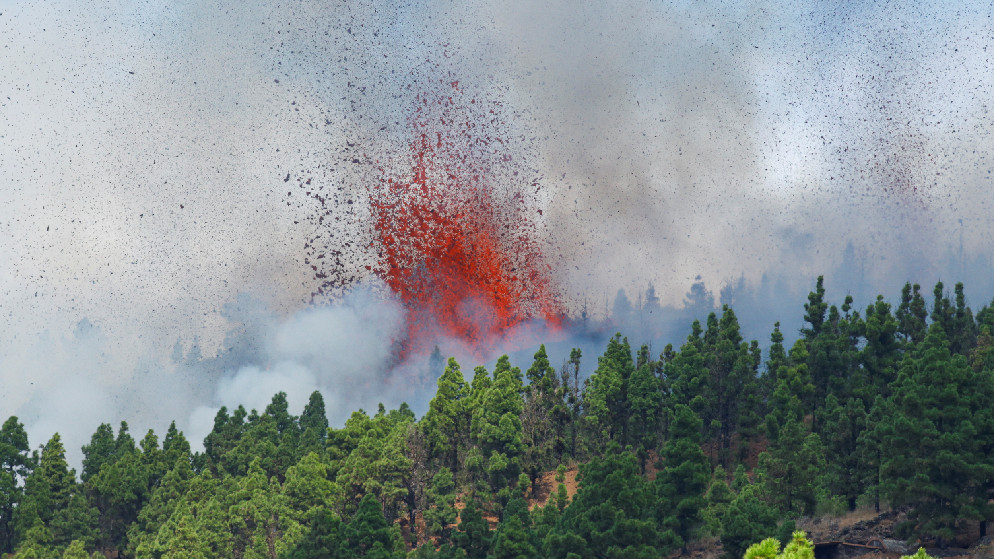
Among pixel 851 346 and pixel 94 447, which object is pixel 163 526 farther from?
pixel 851 346

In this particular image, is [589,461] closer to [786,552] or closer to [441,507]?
[441,507]

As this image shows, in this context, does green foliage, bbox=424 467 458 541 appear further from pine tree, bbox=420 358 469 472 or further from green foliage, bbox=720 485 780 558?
green foliage, bbox=720 485 780 558

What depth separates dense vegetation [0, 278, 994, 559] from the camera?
72.9 m

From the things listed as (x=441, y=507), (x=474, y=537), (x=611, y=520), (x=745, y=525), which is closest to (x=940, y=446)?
(x=745, y=525)

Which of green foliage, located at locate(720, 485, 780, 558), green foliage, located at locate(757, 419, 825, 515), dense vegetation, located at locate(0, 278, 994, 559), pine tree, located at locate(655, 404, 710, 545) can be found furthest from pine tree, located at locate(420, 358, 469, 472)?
green foliage, located at locate(720, 485, 780, 558)

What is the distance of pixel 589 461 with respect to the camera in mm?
99125

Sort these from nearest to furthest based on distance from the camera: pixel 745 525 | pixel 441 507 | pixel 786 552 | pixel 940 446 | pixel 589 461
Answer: pixel 786 552, pixel 745 525, pixel 940 446, pixel 441 507, pixel 589 461

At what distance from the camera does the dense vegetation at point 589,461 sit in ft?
239

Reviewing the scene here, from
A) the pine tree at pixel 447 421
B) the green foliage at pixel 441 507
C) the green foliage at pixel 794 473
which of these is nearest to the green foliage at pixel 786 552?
the green foliage at pixel 794 473

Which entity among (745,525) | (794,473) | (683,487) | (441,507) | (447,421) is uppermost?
(447,421)

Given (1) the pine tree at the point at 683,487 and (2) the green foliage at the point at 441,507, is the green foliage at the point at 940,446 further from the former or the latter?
(2) the green foliage at the point at 441,507

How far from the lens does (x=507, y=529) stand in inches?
2931

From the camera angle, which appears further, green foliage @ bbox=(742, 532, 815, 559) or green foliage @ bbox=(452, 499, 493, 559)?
green foliage @ bbox=(452, 499, 493, 559)

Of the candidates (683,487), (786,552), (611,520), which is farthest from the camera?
(683,487)
